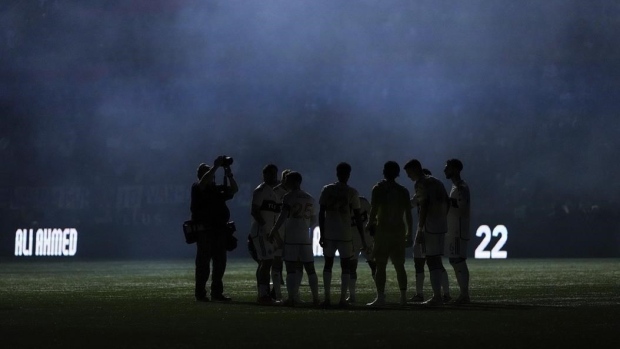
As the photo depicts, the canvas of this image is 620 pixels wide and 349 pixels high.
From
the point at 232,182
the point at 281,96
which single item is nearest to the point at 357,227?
the point at 232,182

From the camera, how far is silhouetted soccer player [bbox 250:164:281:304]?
13.9 metres

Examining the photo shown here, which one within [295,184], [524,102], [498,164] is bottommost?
[295,184]

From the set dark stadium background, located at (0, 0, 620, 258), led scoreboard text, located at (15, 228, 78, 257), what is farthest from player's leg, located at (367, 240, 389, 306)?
led scoreboard text, located at (15, 228, 78, 257)

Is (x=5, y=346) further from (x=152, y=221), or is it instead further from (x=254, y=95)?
(x=254, y=95)

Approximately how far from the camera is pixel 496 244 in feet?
120

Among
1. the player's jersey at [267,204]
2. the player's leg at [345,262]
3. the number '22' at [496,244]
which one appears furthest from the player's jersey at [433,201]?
the number '22' at [496,244]

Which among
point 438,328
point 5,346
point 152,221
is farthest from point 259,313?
point 152,221

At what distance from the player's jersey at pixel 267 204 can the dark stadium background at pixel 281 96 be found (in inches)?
986

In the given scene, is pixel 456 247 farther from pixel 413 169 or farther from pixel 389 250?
pixel 413 169

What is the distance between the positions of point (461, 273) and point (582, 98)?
29.2m

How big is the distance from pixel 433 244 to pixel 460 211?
0.69m

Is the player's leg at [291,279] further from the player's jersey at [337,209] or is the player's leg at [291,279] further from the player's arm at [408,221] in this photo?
the player's arm at [408,221]

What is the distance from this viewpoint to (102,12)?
41.9 metres

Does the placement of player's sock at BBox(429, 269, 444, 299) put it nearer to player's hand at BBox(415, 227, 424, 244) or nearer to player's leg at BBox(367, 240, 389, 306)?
player's hand at BBox(415, 227, 424, 244)
